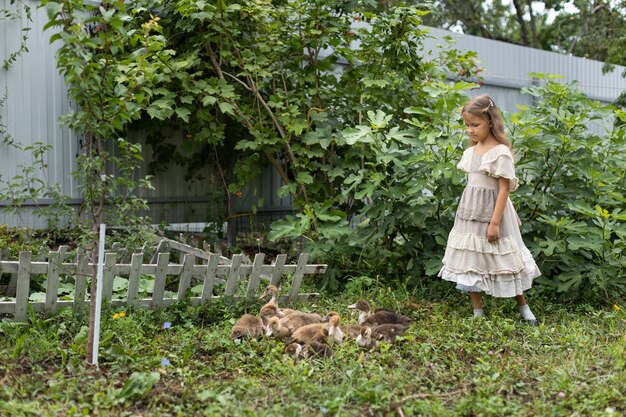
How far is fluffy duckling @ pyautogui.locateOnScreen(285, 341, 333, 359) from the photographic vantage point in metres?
4.38

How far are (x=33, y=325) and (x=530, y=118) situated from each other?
14.1ft

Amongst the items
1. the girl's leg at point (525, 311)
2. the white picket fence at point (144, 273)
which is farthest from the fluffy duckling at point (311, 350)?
the girl's leg at point (525, 311)

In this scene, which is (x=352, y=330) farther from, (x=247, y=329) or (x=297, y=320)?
(x=247, y=329)

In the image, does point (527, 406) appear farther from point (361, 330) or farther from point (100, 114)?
point (100, 114)

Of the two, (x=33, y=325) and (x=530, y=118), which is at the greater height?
(x=530, y=118)

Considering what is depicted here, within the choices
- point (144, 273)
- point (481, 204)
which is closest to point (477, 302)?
point (481, 204)

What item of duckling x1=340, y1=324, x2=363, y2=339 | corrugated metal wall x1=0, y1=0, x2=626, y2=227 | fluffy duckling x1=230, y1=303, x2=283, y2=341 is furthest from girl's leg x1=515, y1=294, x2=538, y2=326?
corrugated metal wall x1=0, y1=0, x2=626, y2=227

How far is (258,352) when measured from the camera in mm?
4582

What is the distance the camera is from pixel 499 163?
540cm

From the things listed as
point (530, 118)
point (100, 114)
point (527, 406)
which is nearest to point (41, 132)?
point (100, 114)

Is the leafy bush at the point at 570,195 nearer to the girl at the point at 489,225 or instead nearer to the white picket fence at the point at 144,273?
the girl at the point at 489,225

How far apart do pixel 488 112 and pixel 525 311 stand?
1.58 m

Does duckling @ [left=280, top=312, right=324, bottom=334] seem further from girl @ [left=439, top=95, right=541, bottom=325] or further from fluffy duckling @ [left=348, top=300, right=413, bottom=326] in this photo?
girl @ [left=439, top=95, right=541, bottom=325]

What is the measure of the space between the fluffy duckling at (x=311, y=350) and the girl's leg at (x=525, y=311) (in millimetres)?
1938
